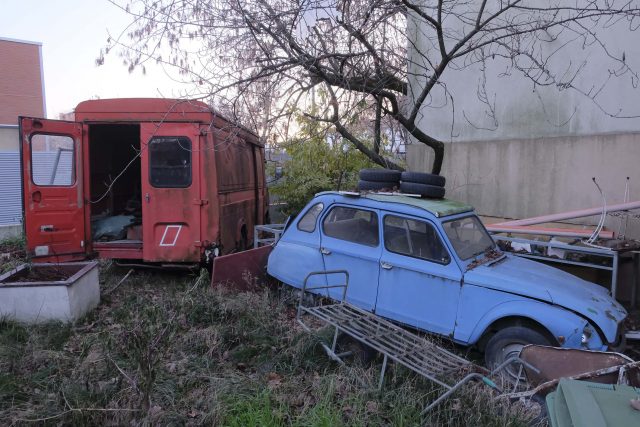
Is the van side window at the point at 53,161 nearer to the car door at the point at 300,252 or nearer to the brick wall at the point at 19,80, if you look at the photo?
the car door at the point at 300,252

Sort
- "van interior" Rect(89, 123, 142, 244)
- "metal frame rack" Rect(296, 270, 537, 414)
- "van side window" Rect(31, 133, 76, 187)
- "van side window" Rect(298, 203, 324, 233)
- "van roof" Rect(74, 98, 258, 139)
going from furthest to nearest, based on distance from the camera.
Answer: "van interior" Rect(89, 123, 142, 244)
"van roof" Rect(74, 98, 258, 139)
"van side window" Rect(31, 133, 76, 187)
"van side window" Rect(298, 203, 324, 233)
"metal frame rack" Rect(296, 270, 537, 414)

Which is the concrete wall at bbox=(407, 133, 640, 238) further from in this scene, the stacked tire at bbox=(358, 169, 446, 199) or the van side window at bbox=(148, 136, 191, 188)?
the van side window at bbox=(148, 136, 191, 188)

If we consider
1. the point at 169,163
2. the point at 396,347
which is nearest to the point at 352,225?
the point at 396,347

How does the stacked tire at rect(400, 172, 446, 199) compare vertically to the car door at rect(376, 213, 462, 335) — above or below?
above

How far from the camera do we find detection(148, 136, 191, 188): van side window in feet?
22.9

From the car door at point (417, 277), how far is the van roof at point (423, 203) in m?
0.16

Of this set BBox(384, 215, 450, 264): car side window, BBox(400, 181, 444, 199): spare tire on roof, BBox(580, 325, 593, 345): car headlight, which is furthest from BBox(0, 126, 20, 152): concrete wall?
BBox(580, 325, 593, 345): car headlight

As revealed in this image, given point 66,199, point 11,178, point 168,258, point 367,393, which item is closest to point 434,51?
point 168,258

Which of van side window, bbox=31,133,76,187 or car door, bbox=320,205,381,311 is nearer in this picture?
car door, bbox=320,205,381,311

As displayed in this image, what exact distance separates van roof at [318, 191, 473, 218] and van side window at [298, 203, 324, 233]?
0.26m

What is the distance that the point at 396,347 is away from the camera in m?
4.05

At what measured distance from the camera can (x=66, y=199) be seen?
6.85 meters

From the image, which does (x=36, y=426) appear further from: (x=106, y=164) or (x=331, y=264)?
(x=106, y=164)

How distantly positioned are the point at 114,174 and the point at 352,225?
6.01 meters
